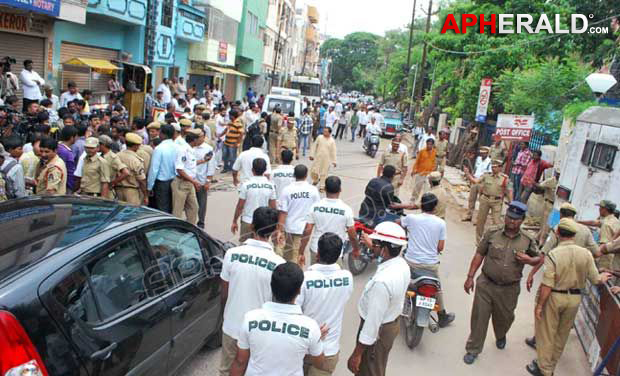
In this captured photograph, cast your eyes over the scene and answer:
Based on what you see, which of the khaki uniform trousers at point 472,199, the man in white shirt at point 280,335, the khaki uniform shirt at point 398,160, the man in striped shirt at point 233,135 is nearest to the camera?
the man in white shirt at point 280,335

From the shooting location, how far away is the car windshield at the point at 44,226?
2742 millimetres

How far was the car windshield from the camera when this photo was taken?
274 centimetres

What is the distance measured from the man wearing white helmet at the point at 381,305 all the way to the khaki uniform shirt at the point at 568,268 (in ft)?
6.00

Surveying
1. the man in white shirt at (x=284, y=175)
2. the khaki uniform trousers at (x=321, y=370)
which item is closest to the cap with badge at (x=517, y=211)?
the khaki uniform trousers at (x=321, y=370)

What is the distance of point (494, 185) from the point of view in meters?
8.86

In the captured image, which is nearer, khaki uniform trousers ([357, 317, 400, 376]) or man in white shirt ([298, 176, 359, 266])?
khaki uniform trousers ([357, 317, 400, 376])

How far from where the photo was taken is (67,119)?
737cm

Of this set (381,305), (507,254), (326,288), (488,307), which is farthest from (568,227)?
(326,288)

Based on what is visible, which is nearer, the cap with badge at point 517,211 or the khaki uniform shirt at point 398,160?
the cap with badge at point 517,211

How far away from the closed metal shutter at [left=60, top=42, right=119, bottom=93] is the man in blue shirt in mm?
9329

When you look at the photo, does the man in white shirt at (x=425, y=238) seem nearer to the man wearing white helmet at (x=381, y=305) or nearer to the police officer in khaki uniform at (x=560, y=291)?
the police officer in khaki uniform at (x=560, y=291)

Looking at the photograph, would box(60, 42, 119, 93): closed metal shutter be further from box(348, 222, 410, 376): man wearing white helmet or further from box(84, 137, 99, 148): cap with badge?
box(348, 222, 410, 376): man wearing white helmet

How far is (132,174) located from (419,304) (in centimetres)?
386

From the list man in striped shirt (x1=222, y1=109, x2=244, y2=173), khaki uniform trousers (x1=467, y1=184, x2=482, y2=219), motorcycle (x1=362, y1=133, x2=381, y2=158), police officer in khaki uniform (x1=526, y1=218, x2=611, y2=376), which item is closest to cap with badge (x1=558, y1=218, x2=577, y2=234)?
police officer in khaki uniform (x1=526, y1=218, x2=611, y2=376)
